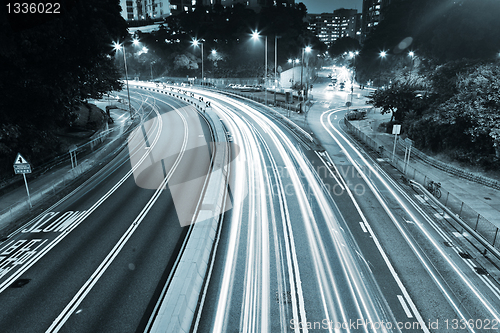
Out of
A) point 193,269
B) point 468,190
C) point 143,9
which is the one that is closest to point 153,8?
point 143,9

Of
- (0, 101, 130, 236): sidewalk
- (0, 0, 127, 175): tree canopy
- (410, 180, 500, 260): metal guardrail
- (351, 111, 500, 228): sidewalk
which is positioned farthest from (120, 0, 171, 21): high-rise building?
(410, 180, 500, 260): metal guardrail

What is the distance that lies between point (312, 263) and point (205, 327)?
5.24 metres

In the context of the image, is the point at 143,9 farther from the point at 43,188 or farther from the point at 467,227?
the point at 467,227

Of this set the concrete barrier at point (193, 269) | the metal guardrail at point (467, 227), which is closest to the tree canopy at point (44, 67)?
the concrete barrier at point (193, 269)

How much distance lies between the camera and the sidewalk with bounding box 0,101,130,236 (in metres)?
17.3

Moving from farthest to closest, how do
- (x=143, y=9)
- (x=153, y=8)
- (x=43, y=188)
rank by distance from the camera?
(x=143, y=9) → (x=153, y=8) → (x=43, y=188)

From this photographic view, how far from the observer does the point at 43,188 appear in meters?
21.5

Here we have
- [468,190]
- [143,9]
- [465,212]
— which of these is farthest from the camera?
[143,9]

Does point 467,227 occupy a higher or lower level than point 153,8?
lower

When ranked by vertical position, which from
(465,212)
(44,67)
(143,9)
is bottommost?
(465,212)

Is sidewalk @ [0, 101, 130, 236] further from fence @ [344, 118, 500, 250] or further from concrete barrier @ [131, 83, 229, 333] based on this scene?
fence @ [344, 118, 500, 250]

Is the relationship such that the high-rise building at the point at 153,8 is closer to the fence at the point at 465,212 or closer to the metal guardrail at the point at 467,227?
the fence at the point at 465,212

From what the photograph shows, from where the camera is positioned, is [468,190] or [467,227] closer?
[467,227]

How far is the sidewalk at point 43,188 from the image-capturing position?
17312mm
